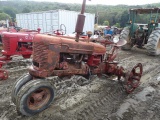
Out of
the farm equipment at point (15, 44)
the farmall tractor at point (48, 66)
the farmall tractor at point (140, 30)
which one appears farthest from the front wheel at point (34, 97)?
the farmall tractor at point (140, 30)

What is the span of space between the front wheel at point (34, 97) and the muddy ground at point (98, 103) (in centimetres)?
17

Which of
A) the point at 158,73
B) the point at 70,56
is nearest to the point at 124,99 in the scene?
the point at 70,56

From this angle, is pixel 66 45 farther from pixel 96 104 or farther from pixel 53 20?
pixel 53 20

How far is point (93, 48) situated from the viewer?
3.24 meters

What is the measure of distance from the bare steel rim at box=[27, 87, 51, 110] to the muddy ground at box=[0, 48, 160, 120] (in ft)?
0.60

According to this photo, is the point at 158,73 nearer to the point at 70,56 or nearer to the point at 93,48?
the point at 93,48

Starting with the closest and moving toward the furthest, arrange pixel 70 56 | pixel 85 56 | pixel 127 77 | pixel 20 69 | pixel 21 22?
1. pixel 70 56
2. pixel 85 56
3. pixel 127 77
4. pixel 20 69
5. pixel 21 22

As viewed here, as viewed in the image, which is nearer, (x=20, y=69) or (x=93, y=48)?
(x=93, y=48)

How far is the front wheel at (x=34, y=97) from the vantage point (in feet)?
8.12

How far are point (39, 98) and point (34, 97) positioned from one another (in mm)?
85

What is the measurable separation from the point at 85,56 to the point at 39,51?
1.02 meters

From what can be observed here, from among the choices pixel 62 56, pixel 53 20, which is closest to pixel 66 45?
pixel 62 56

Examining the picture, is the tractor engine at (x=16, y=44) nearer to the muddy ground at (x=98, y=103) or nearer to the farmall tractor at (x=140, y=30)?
the muddy ground at (x=98, y=103)

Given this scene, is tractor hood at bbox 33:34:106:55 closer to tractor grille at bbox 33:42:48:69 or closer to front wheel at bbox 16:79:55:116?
tractor grille at bbox 33:42:48:69
